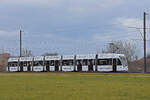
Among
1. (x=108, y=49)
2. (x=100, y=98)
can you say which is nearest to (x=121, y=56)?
(x=100, y=98)

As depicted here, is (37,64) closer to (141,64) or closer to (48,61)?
(48,61)

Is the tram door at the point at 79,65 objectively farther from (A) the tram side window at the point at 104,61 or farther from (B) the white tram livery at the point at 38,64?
(B) the white tram livery at the point at 38,64

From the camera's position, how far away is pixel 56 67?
5688cm

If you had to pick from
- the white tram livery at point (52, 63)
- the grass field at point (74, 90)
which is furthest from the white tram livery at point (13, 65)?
the grass field at point (74, 90)

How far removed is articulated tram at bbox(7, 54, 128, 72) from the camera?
163 ft

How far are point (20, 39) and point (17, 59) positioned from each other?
342 inches

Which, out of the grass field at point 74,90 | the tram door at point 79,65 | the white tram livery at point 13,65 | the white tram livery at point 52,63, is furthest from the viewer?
the white tram livery at point 13,65

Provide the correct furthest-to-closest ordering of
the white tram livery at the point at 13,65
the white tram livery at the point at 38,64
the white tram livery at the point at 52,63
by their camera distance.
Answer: the white tram livery at the point at 13,65, the white tram livery at the point at 38,64, the white tram livery at the point at 52,63

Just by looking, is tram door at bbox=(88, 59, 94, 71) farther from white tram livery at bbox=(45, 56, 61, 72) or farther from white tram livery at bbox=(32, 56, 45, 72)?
white tram livery at bbox=(32, 56, 45, 72)

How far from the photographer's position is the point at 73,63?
54.5 m

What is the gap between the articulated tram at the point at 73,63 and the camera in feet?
163

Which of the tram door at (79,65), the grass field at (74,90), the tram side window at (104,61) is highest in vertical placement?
the tram side window at (104,61)

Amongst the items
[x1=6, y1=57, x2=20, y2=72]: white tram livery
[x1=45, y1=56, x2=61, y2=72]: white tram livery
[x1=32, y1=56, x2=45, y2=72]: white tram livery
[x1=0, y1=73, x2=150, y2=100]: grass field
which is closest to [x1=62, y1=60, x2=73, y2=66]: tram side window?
[x1=45, y1=56, x2=61, y2=72]: white tram livery

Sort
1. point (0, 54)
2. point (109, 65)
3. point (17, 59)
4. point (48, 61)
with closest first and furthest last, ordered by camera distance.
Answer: point (109, 65)
point (48, 61)
point (17, 59)
point (0, 54)
